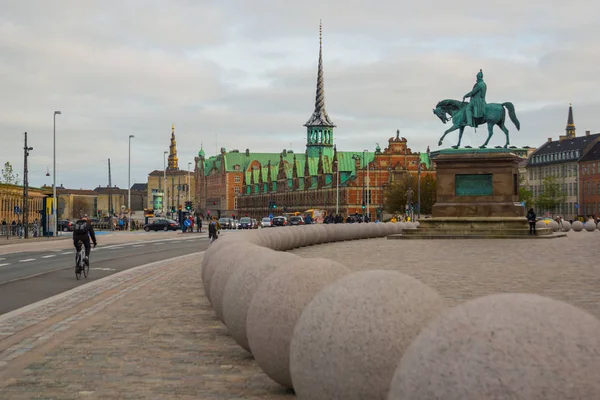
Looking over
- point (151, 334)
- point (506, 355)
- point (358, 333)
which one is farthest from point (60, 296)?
point (506, 355)

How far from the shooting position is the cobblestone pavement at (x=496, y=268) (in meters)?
18.7

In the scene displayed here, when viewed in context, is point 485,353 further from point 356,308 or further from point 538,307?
point 356,308

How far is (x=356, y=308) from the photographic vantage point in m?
6.16

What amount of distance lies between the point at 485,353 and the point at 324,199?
162987 millimetres

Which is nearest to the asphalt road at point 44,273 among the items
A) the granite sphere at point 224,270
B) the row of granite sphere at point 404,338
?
the granite sphere at point 224,270

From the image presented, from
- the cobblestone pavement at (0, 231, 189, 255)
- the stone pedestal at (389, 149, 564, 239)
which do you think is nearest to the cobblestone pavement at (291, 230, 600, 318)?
the stone pedestal at (389, 149, 564, 239)

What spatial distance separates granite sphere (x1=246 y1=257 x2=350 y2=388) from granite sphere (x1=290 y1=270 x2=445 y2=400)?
1.58 metres

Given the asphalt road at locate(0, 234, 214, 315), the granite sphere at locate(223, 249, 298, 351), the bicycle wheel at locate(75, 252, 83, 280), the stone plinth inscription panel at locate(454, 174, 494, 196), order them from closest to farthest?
the granite sphere at locate(223, 249, 298, 351) → the asphalt road at locate(0, 234, 214, 315) → the bicycle wheel at locate(75, 252, 83, 280) → the stone plinth inscription panel at locate(454, 174, 494, 196)

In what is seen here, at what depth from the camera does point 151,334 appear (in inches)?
517

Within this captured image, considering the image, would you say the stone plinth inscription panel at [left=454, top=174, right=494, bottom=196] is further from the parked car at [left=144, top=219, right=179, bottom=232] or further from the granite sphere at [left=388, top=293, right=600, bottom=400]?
the parked car at [left=144, top=219, right=179, bottom=232]

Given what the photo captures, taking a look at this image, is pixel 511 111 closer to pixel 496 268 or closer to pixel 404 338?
pixel 496 268

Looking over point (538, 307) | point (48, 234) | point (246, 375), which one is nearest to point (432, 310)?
point (538, 307)

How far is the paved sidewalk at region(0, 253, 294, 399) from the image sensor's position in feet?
29.9

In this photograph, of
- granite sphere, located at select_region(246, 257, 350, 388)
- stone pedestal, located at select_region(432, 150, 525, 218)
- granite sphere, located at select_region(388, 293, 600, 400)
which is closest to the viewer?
granite sphere, located at select_region(388, 293, 600, 400)
